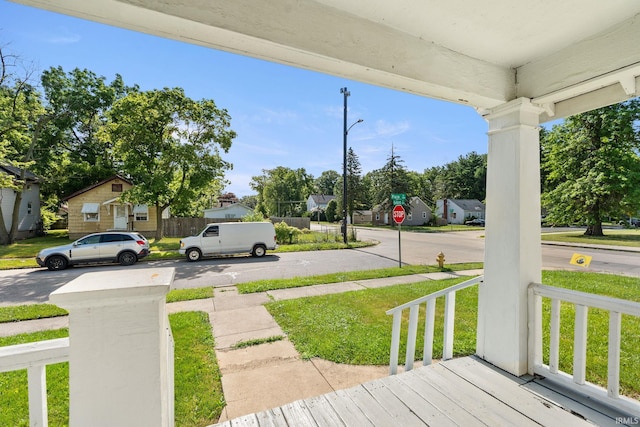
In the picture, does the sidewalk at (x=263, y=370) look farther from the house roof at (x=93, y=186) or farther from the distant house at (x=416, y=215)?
the distant house at (x=416, y=215)

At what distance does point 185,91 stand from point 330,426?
15449 millimetres

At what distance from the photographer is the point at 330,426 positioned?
1945mm

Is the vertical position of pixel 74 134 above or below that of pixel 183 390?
above

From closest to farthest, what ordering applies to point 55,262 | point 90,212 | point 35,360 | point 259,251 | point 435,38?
1. point 35,360
2. point 435,38
3. point 55,262
4. point 259,251
5. point 90,212

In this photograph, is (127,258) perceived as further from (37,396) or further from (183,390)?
(37,396)

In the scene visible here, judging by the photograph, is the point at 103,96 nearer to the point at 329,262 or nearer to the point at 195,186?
the point at 195,186

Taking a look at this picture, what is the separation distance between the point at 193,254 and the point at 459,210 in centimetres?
4132

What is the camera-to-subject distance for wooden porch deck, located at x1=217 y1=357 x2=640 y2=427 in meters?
1.93

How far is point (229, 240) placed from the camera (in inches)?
457

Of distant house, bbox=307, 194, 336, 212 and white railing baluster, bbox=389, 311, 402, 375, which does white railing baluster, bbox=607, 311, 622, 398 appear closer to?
white railing baluster, bbox=389, 311, 402, 375

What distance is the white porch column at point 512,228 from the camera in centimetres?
243

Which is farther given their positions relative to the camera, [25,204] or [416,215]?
[416,215]

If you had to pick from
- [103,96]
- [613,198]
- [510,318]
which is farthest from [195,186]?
[613,198]

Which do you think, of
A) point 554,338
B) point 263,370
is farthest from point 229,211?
point 554,338
